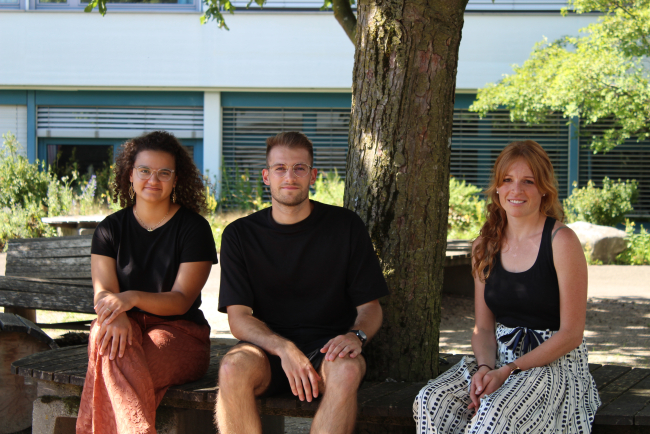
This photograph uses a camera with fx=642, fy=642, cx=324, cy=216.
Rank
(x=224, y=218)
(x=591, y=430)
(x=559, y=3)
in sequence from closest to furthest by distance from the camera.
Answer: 1. (x=591, y=430)
2. (x=224, y=218)
3. (x=559, y=3)

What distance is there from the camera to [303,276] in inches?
125

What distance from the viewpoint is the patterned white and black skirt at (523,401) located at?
8.51ft

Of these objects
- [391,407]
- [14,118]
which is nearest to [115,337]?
[391,407]

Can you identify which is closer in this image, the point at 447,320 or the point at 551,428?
the point at 551,428

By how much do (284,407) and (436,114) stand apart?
176cm

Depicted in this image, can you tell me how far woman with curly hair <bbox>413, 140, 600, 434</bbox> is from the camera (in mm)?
2691

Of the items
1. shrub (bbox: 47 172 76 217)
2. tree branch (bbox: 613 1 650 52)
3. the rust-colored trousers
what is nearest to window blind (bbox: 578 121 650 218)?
tree branch (bbox: 613 1 650 52)

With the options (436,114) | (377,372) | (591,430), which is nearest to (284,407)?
(377,372)

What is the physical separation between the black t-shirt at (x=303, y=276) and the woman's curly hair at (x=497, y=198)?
1.65ft

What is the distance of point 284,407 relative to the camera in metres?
2.91

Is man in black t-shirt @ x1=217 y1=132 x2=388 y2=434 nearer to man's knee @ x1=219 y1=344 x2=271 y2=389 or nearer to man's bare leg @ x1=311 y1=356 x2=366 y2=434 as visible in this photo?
man's knee @ x1=219 y1=344 x2=271 y2=389

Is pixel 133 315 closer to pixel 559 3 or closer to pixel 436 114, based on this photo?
pixel 436 114

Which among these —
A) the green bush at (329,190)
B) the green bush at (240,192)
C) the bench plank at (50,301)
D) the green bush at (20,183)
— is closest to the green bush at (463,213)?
the green bush at (329,190)

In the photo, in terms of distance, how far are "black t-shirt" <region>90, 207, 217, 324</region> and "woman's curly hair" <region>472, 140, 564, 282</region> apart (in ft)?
4.68
